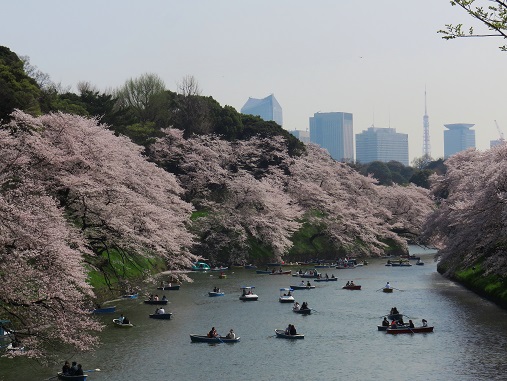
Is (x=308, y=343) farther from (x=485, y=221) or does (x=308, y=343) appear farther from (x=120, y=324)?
(x=485, y=221)

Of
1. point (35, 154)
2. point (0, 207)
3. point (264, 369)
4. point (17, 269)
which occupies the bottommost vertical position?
point (264, 369)

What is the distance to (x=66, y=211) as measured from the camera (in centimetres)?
4541

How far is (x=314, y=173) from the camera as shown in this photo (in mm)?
107625

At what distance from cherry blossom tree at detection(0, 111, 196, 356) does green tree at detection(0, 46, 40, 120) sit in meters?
8.81

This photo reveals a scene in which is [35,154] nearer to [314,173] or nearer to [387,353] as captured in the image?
[387,353]

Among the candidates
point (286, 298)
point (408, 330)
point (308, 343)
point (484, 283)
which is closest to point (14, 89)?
point (286, 298)

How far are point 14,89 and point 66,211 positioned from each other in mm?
19138

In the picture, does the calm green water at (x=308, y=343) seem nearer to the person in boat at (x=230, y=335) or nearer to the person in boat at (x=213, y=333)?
the person in boat at (x=230, y=335)

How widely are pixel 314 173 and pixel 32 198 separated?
75.3 meters

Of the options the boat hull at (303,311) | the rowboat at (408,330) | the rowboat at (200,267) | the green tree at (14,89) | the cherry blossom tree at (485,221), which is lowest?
the rowboat at (408,330)

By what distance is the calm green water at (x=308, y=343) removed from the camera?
3494cm

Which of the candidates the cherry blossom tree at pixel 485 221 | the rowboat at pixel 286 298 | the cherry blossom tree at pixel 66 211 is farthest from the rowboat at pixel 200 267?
the cherry blossom tree at pixel 485 221

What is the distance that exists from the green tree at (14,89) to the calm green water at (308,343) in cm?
1682

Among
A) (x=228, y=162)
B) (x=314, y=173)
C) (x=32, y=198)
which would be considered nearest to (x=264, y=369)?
(x=32, y=198)
